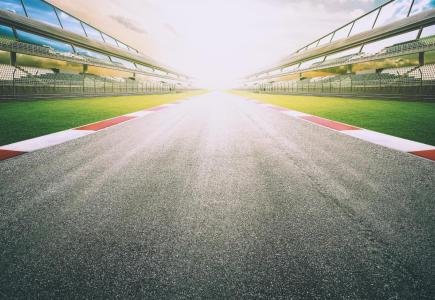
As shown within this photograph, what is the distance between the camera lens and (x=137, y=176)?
9.15 feet

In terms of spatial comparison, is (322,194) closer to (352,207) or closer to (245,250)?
(352,207)

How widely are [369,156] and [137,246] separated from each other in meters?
3.63

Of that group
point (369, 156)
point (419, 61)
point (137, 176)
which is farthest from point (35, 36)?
point (419, 61)

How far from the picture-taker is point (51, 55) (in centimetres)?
2612

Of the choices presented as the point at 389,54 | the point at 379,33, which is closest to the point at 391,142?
the point at 389,54

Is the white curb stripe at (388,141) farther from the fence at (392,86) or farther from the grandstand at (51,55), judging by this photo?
the grandstand at (51,55)

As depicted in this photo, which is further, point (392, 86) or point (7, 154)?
point (392, 86)

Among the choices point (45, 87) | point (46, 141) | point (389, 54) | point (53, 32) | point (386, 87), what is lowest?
point (46, 141)

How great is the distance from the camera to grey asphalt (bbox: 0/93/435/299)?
4.02 ft

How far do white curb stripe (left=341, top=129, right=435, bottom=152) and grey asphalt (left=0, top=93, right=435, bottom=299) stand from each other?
721 mm

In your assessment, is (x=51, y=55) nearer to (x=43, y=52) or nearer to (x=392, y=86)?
(x=43, y=52)

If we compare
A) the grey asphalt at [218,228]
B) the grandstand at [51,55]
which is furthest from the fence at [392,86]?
the grandstand at [51,55]

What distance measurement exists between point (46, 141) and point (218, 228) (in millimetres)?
4565

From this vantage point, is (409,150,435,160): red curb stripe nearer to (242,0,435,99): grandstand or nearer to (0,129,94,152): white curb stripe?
(0,129,94,152): white curb stripe
